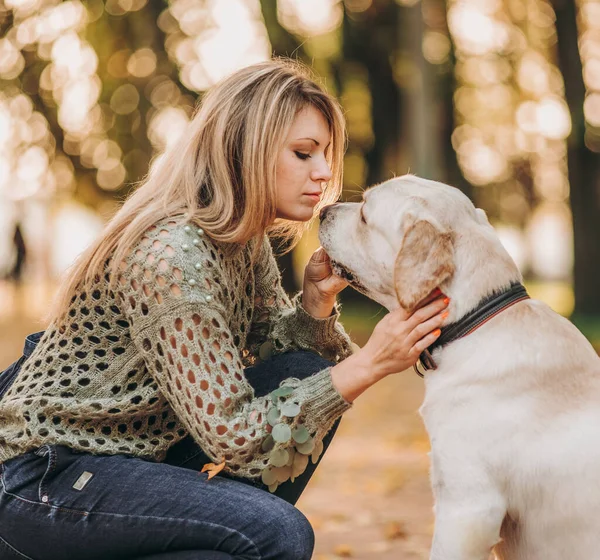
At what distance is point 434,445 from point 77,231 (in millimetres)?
29434

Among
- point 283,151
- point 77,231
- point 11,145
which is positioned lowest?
point 77,231

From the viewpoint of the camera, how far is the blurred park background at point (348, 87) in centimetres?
1526

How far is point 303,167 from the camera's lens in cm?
346

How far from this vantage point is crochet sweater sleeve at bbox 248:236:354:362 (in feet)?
12.4

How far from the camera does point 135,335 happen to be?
304 cm

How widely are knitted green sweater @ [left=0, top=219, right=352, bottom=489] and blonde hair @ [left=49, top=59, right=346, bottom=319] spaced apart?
8cm

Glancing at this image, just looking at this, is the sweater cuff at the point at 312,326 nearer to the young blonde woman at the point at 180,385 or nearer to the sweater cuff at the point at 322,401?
the young blonde woman at the point at 180,385

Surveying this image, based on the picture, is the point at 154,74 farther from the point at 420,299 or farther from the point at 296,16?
the point at 420,299

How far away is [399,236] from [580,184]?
13499mm

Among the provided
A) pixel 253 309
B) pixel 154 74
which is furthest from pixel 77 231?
pixel 253 309

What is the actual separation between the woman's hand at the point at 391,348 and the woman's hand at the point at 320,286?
704 millimetres

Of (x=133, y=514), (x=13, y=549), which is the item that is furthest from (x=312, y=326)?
(x=13, y=549)

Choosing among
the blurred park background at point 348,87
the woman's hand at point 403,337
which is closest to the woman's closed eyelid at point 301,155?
the woman's hand at point 403,337

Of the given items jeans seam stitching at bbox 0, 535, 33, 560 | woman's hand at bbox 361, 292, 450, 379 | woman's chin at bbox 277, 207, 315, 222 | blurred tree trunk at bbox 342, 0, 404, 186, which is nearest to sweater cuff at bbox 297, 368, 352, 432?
woman's hand at bbox 361, 292, 450, 379
